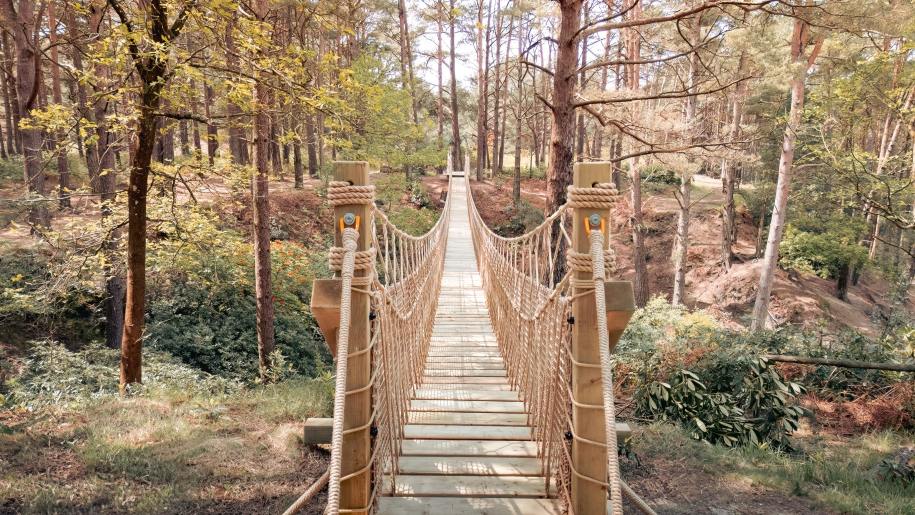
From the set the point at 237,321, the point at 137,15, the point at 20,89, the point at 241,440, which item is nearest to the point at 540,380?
the point at 241,440

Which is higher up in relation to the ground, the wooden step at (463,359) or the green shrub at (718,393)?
the wooden step at (463,359)

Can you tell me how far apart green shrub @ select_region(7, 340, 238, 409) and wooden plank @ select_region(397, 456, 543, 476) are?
224cm

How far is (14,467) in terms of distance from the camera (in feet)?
6.39

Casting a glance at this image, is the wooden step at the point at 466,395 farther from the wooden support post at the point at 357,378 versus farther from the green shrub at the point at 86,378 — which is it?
the green shrub at the point at 86,378

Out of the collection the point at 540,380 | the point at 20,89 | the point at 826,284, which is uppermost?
the point at 20,89

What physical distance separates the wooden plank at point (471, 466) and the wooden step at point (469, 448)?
0.8 inches

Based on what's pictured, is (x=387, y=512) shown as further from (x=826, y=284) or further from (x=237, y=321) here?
(x=826, y=284)

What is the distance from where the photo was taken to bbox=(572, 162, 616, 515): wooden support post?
124cm

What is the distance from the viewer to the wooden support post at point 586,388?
1.24m

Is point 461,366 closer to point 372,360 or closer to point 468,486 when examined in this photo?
point 468,486

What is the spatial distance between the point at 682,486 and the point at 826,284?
1189 cm

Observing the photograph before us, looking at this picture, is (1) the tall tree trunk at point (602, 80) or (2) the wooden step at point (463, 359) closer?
(2) the wooden step at point (463, 359)

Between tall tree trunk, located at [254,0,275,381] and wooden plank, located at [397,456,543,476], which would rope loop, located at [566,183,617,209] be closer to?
wooden plank, located at [397,456,543,476]

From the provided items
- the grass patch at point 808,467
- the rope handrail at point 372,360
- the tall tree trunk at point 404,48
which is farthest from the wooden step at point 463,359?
the tall tree trunk at point 404,48
